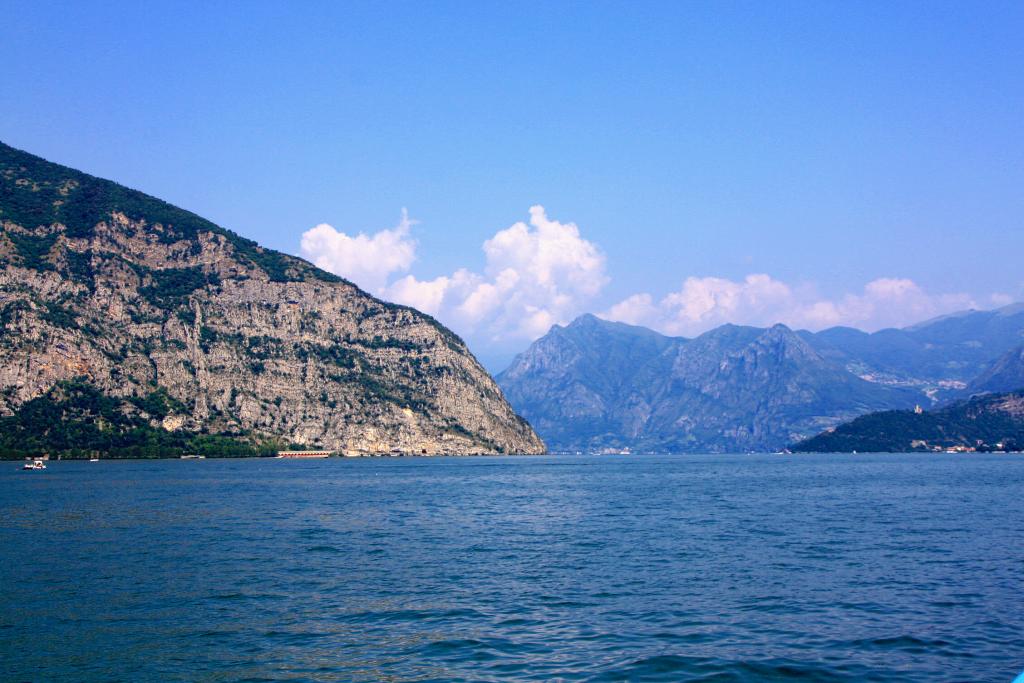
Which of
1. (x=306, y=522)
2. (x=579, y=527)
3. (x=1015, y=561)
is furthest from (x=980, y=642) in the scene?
(x=306, y=522)

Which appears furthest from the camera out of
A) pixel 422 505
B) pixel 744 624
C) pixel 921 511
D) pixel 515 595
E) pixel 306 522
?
pixel 422 505

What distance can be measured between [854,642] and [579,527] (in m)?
44.5

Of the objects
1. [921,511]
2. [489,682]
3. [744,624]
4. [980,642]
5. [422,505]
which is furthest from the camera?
[422,505]

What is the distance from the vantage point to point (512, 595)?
46.2 metres

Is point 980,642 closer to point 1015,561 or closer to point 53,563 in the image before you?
point 1015,561

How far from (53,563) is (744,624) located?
4563 cm

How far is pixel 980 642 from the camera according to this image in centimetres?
3516

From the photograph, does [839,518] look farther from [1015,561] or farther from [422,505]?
[422,505]

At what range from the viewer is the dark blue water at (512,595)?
1296 inches

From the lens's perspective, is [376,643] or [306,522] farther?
[306,522]

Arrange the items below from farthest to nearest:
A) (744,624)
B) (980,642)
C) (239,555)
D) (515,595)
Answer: (239,555) → (515,595) → (744,624) → (980,642)

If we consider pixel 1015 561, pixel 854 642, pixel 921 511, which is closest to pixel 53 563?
pixel 854 642

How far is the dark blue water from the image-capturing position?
32.9 m

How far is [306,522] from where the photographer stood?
8419 cm
